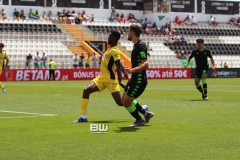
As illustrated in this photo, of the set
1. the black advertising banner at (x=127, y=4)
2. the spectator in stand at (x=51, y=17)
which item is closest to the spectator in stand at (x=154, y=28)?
the black advertising banner at (x=127, y=4)

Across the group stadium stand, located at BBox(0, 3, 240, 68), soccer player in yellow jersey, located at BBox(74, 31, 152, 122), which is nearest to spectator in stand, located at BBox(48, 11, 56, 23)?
stadium stand, located at BBox(0, 3, 240, 68)

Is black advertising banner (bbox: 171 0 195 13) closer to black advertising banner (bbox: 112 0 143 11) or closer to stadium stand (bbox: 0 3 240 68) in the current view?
stadium stand (bbox: 0 3 240 68)

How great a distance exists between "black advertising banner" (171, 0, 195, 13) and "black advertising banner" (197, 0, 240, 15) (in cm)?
108

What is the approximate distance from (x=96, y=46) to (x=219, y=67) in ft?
43.1

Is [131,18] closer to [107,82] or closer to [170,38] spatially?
[170,38]

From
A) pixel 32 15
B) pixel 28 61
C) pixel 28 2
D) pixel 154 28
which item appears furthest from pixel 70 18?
pixel 28 61

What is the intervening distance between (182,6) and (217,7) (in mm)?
5994

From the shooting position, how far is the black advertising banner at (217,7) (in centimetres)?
7469

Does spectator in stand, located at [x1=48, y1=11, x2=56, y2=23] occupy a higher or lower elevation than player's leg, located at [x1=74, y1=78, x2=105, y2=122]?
higher

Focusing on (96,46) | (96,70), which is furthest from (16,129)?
(96,46)

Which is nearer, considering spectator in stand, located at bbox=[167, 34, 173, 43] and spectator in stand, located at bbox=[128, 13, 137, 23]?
spectator in stand, located at bbox=[167, 34, 173, 43]

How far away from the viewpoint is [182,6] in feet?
239

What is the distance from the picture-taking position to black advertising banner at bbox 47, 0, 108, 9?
62.3 metres

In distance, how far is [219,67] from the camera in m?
60.5
